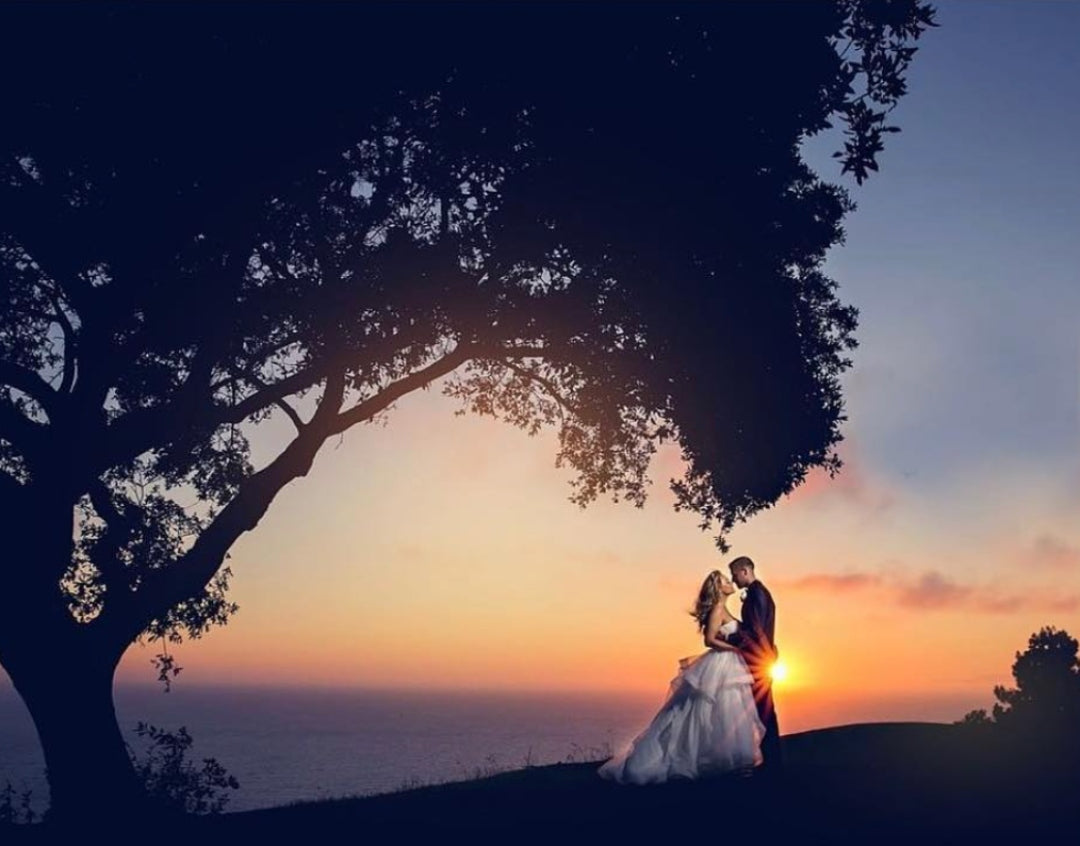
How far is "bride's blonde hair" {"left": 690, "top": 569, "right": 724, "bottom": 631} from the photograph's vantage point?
50.9 ft

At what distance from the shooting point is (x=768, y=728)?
1512 cm

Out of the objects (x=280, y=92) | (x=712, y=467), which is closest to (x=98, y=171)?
(x=280, y=92)

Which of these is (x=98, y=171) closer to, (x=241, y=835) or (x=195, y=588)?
(x=195, y=588)

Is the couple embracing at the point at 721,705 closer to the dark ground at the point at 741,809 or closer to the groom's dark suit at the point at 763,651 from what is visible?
the groom's dark suit at the point at 763,651

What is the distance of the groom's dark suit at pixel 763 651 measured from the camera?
1512 centimetres

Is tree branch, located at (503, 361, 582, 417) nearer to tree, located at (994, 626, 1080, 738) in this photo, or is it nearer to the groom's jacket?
the groom's jacket

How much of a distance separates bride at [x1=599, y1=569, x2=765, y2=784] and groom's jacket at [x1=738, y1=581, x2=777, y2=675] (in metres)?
0.21

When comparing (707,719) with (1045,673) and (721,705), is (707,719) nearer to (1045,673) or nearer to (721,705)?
(721,705)

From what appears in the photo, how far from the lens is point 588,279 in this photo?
16.9 meters

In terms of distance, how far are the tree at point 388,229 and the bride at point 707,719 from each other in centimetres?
373

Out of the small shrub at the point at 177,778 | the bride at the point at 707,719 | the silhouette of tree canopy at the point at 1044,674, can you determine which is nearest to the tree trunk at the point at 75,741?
the small shrub at the point at 177,778

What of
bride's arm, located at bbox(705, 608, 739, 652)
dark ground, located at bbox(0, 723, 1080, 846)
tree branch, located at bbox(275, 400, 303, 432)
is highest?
tree branch, located at bbox(275, 400, 303, 432)

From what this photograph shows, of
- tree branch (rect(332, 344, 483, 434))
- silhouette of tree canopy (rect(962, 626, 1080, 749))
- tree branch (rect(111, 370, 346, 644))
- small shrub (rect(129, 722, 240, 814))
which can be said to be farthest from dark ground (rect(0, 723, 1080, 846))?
silhouette of tree canopy (rect(962, 626, 1080, 749))

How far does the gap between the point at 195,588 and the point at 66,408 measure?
3.57 metres
